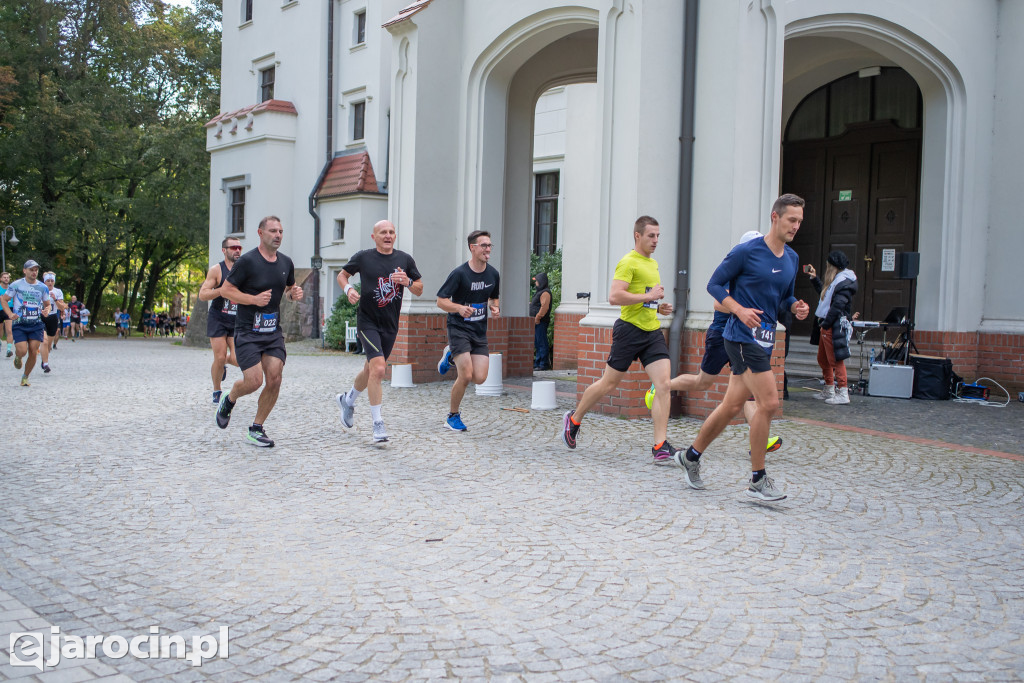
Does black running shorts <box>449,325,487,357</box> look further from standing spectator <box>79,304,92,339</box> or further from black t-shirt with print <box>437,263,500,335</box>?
standing spectator <box>79,304,92,339</box>

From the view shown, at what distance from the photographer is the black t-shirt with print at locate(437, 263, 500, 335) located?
8.83 meters

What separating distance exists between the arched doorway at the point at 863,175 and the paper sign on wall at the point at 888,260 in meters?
0.01

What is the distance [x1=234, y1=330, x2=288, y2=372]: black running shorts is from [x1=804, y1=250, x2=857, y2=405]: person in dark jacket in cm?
656

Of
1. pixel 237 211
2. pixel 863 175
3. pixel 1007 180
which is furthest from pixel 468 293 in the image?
pixel 237 211

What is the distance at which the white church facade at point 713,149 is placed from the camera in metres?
9.63

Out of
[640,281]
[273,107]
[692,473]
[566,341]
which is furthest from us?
[273,107]

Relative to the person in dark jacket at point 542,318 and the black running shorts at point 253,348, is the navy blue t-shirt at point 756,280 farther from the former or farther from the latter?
the person in dark jacket at point 542,318

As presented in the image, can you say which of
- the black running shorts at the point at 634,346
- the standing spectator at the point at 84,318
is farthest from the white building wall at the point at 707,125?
the standing spectator at the point at 84,318

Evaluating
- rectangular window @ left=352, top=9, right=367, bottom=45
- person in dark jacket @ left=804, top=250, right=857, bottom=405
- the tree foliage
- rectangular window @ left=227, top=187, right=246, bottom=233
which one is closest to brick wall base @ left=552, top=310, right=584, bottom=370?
person in dark jacket @ left=804, top=250, right=857, bottom=405

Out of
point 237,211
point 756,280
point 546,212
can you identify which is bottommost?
point 756,280

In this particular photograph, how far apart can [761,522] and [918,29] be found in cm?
852

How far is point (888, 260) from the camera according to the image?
14.2 metres

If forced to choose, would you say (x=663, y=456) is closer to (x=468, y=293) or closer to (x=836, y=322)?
(x=468, y=293)

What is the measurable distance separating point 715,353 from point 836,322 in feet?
15.6
